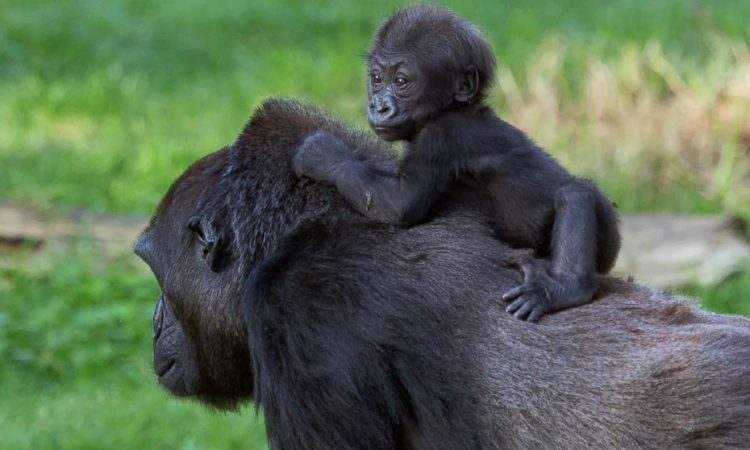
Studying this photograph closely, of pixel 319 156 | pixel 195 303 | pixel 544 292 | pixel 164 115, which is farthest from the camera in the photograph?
pixel 164 115

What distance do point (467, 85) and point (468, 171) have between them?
380 millimetres

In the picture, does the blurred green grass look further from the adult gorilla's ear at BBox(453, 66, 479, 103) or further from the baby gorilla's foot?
the baby gorilla's foot

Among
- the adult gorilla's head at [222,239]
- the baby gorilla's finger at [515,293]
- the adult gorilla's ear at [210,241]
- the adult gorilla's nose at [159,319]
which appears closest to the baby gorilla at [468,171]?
the baby gorilla's finger at [515,293]

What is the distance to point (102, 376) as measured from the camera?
695 centimetres

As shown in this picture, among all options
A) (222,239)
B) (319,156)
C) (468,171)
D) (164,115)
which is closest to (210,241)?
(222,239)

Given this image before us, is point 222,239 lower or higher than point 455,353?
higher

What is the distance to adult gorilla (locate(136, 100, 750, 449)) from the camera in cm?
339

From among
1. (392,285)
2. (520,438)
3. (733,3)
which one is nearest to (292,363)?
(392,285)

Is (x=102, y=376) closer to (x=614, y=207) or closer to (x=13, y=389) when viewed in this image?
(x=13, y=389)

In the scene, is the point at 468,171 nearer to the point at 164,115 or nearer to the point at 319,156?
the point at 319,156

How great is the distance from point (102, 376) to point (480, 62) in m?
3.51

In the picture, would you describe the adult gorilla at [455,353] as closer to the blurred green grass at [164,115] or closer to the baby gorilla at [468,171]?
the baby gorilla at [468,171]

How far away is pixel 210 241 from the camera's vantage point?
392cm

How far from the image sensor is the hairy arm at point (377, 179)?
376cm
